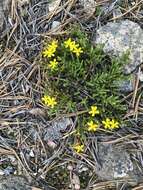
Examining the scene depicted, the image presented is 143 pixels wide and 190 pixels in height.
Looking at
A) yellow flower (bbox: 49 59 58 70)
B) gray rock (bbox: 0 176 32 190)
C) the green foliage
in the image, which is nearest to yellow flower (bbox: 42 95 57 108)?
the green foliage

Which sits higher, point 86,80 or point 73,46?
point 73,46

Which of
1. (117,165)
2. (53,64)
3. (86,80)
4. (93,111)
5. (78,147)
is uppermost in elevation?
(53,64)

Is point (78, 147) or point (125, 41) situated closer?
point (78, 147)

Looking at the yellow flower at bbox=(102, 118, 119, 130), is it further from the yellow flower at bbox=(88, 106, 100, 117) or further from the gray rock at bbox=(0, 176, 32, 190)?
the gray rock at bbox=(0, 176, 32, 190)

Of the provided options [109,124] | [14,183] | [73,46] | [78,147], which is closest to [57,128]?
[78,147]

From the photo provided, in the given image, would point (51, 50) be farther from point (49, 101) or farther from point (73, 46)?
point (49, 101)

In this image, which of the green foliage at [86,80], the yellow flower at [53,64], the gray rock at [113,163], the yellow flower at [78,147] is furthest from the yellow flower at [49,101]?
the gray rock at [113,163]
